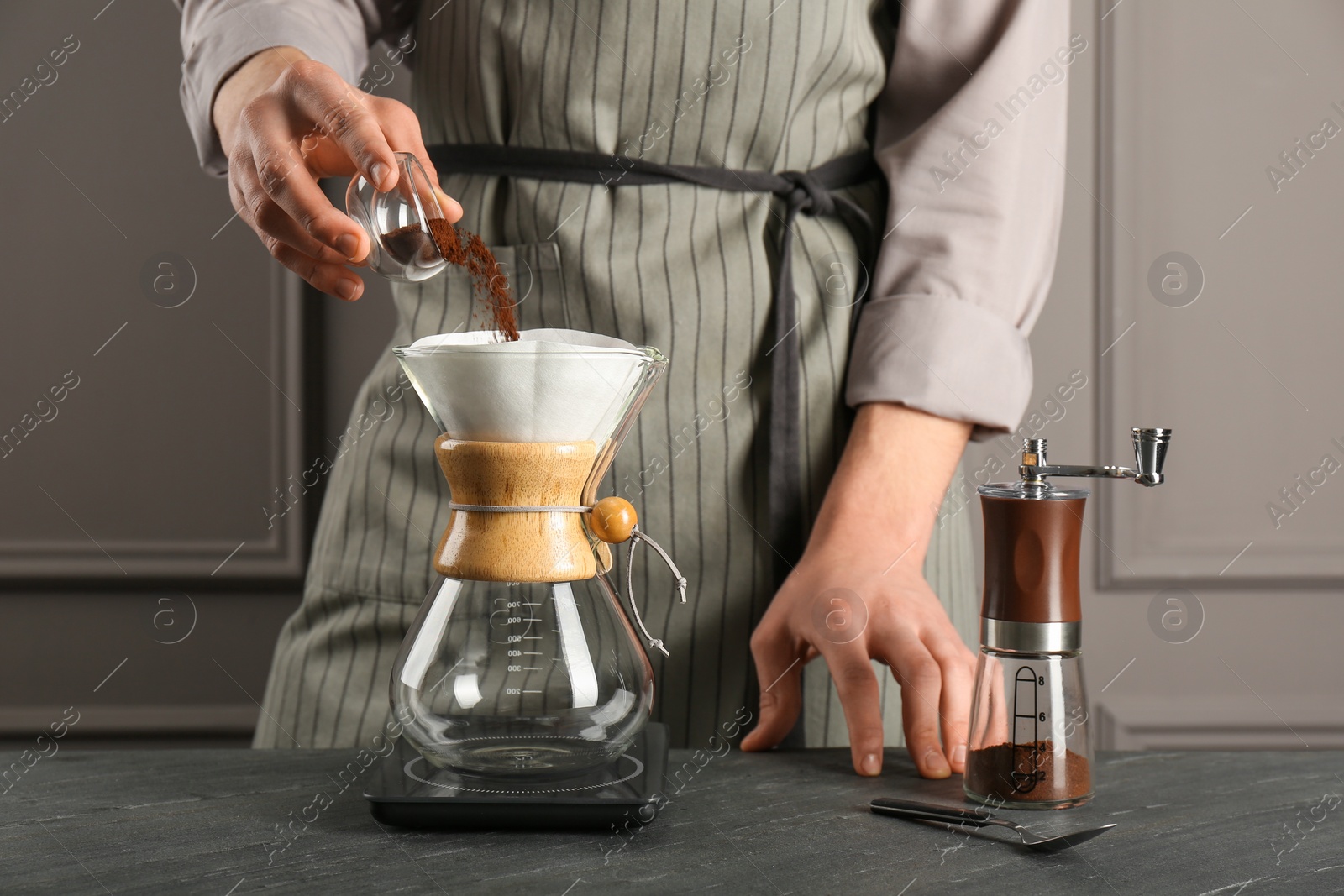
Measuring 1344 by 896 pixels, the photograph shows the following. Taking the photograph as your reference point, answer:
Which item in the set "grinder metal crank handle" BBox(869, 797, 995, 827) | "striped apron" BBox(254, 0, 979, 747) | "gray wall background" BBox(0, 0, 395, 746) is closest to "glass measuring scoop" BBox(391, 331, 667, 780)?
"grinder metal crank handle" BBox(869, 797, 995, 827)

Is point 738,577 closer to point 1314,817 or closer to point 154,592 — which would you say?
point 1314,817

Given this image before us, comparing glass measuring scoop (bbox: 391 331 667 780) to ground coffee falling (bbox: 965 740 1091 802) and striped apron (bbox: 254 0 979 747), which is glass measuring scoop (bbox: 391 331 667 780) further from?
striped apron (bbox: 254 0 979 747)

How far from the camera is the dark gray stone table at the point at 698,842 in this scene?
36 centimetres

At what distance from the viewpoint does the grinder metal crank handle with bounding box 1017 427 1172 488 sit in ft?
1.41

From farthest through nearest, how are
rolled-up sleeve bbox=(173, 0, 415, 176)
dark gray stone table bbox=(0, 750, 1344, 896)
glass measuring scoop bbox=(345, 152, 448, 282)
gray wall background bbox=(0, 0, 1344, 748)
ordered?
1. gray wall background bbox=(0, 0, 1344, 748)
2. rolled-up sleeve bbox=(173, 0, 415, 176)
3. glass measuring scoop bbox=(345, 152, 448, 282)
4. dark gray stone table bbox=(0, 750, 1344, 896)

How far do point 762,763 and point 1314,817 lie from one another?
0.76ft

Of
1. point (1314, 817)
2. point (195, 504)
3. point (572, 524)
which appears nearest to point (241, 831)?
point (572, 524)

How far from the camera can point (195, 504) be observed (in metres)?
1.26

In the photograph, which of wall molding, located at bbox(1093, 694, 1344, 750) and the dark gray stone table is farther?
wall molding, located at bbox(1093, 694, 1344, 750)

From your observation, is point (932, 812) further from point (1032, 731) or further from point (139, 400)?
point (139, 400)

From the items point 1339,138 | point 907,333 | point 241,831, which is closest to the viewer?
point 241,831

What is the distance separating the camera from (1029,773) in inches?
17.0

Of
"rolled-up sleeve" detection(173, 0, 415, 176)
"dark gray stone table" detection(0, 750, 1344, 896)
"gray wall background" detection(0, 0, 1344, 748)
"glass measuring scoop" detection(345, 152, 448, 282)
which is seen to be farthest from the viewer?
"gray wall background" detection(0, 0, 1344, 748)

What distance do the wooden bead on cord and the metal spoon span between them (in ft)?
0.50
